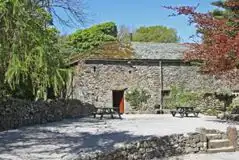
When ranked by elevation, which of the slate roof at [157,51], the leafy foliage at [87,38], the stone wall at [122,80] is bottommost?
the stone wall at [122,80]

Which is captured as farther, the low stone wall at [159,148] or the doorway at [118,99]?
the doorway at [118,99]

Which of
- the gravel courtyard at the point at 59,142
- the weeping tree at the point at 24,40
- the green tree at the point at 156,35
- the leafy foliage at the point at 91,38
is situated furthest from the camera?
the green tree at the point at 156,35

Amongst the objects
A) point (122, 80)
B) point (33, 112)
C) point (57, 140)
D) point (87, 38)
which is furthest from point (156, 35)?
point (57, 140)

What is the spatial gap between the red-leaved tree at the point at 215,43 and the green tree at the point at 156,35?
53133 millimetres

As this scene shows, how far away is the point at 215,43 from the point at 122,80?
17078 mm

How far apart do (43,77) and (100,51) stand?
25.7 metres

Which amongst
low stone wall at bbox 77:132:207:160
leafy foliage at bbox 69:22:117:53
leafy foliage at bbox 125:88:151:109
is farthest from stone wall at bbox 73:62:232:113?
leafy foliage at bbox 69:22:117:53

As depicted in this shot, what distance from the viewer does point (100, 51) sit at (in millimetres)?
36250

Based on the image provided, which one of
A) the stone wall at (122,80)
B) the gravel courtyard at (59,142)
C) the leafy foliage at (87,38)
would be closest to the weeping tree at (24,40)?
the gravel courtyard at (59,142)

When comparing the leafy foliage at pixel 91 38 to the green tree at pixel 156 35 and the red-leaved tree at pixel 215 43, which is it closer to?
the green tree at pixel 156 35

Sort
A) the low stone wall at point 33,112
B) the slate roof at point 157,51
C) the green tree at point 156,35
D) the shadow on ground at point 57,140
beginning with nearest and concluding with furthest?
the shadow on ground at point 57,140
the low stone wall at point 33,112
the slate roof at point 157,51
the green tree at point 156,35

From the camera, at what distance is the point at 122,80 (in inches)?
1382

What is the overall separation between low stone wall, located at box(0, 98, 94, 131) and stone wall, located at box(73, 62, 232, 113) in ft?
24.3

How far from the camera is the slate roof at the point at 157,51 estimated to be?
3653 centimetres
